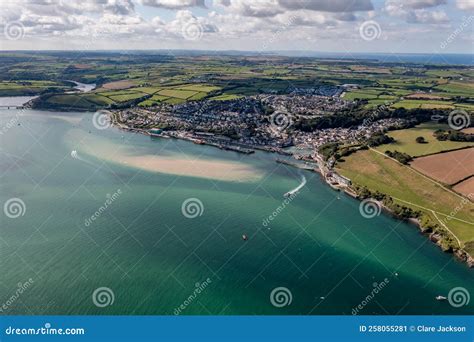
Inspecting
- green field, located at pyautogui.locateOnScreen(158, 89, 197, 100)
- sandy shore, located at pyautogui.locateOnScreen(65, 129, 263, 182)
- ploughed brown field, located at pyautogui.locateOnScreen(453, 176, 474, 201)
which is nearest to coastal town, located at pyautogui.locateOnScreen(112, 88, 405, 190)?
green field, located at pyautogui.locateOnScreen(158, 89, 197, 100)

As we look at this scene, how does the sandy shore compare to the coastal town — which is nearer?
the sandy shore

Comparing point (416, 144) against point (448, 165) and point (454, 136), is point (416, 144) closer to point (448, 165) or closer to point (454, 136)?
point (454, 136)

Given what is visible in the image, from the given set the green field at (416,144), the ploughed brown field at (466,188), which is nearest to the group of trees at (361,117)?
the green field at (416,144)

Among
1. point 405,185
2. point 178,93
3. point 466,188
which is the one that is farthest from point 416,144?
point 178,93

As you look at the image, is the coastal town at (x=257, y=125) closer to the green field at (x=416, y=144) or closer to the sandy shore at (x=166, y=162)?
the green field at (x=416, y=144)

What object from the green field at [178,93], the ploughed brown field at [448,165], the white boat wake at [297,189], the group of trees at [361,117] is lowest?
the green field at [178,93]

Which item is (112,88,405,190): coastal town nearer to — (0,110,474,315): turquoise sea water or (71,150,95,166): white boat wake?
(0,110,474,315): turquoise sea water
